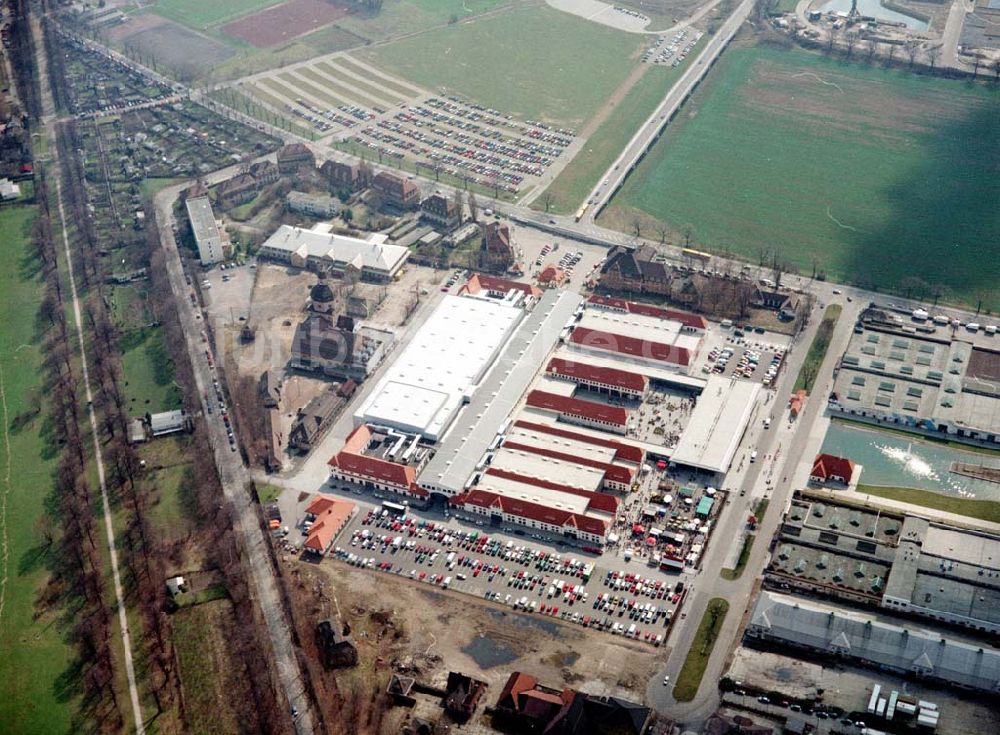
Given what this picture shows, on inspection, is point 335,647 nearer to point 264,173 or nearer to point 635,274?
point 635,274

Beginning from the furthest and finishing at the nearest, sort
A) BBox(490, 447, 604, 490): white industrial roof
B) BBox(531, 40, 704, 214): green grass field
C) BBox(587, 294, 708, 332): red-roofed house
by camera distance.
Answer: BBox(531, 40, 704, 214): green grass field → BBox(587, 294, 708, 332): red-roofed house → BBox(490, 447, 604, 490): white industrial roof

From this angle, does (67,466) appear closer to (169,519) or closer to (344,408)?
(169,519)

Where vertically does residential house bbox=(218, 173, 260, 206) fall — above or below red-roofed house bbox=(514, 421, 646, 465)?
below

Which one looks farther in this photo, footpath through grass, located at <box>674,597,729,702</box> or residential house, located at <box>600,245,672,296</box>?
residential house, located at <box>600,245,672,296</box>

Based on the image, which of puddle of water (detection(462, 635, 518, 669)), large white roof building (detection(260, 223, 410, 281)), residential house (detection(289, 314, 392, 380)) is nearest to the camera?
puddle of water (detection(462, 635, 518, 669))

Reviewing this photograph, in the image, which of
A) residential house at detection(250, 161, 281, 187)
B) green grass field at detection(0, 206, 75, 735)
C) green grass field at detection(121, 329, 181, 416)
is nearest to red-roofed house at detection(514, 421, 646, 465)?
green grass field at detection(121, 329, 181, 416)

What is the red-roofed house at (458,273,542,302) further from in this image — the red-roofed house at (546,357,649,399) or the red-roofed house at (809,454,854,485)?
the red-roofed house at (809,454,854,485)
